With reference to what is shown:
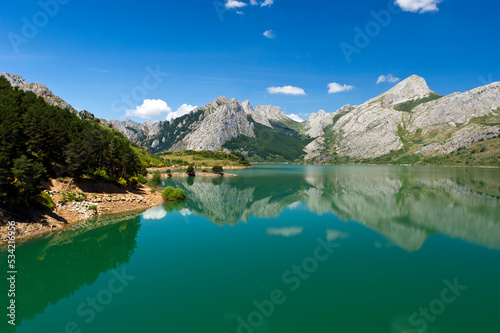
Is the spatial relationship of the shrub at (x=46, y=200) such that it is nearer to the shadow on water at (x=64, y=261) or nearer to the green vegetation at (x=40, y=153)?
the green vegetation at (x=40, y=153)

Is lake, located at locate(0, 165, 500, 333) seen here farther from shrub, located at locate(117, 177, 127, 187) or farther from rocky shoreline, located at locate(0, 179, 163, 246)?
shrub, located at locate(117, 177, 127, 187)

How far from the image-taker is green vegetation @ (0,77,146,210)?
A: 32.8 meters

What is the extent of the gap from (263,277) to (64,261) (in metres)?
21.8

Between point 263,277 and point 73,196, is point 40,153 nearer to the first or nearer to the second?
point 73,196

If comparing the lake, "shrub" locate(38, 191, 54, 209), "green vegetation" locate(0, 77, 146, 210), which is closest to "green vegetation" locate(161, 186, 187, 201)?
"green vegetation" locate(0, 77, 146, 210)

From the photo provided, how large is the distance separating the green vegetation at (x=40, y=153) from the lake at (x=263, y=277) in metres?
7.60

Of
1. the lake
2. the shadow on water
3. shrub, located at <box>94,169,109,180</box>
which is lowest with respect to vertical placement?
the shadow on water

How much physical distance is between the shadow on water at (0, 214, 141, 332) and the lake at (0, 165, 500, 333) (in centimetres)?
13

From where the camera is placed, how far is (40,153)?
43969 mm

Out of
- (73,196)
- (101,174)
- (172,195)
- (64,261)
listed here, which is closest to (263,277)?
(64,261)

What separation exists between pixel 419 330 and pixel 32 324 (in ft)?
82.3

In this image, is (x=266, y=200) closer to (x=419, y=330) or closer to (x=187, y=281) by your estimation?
(x=187, y=281)

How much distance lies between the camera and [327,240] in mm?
34750

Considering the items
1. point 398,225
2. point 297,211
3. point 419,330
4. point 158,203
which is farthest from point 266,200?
point 419,330
